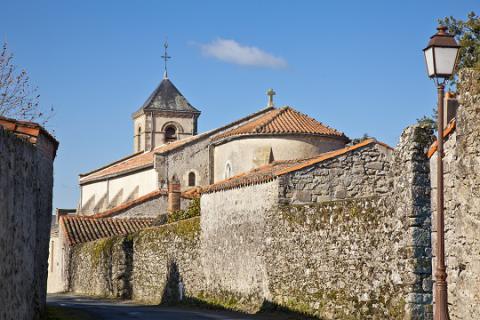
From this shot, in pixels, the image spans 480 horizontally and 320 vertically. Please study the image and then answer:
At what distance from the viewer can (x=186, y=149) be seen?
5338 cm

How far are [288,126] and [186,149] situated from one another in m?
11.7

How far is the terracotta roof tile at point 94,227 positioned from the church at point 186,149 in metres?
2.71

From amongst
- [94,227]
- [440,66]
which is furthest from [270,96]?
[440,66]

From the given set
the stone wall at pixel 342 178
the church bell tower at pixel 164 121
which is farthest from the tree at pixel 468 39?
the church bell tower at pixel 164 121

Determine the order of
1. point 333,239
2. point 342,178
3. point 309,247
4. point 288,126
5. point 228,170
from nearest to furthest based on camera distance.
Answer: point 333,239 → point 309,247 → point 342,178 → point 288,126 → point 228,170

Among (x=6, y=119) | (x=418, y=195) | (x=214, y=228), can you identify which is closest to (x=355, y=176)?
(x=214, y=228)

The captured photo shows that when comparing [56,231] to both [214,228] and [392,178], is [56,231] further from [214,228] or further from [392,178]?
[392,178]

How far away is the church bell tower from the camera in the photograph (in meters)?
74.6

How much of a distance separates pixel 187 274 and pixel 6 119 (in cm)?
1407

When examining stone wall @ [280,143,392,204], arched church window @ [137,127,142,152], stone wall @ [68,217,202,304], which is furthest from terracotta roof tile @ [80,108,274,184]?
stone wall @ [280,143,392,204]

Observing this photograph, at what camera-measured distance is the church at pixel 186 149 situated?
141 ft

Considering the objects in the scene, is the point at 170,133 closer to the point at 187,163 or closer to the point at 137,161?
the point at 137,161

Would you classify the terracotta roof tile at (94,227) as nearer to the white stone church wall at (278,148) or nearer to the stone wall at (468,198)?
the white stone church wall at (278,148)

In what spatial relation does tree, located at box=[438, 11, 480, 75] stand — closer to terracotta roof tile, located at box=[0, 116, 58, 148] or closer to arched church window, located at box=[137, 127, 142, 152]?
terracotta roof tile, located at box=[0, 116, 58, 148]
